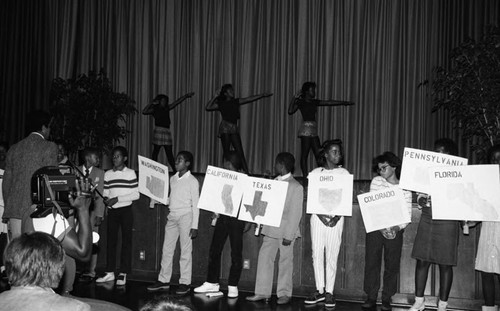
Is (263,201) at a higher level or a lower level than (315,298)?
higher

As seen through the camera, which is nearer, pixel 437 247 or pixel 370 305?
pixel 437 247

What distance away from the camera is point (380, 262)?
23.0 feet

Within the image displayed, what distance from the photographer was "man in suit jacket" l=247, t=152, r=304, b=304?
7246 millimetres

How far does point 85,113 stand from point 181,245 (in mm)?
4704

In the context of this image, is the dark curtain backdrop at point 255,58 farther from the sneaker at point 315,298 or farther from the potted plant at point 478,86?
the sneaker at point 315,298

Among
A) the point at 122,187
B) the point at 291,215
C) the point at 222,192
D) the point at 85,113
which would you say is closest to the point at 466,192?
the point at 291,215

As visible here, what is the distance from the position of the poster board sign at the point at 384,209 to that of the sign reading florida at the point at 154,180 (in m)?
2.44

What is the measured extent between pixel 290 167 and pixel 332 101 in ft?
14.5

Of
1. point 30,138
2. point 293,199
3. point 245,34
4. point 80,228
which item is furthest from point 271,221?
point 245,34

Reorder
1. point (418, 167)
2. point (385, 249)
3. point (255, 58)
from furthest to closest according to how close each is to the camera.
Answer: point (255, 58) → point (385, 249) → point (418, 167)

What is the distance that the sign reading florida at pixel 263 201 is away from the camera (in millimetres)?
7133

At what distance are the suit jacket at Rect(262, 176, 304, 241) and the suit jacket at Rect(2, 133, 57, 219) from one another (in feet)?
9.32

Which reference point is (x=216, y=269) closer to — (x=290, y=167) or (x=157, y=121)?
(x=290, y=167)

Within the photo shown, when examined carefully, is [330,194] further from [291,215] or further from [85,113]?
[85,113]
